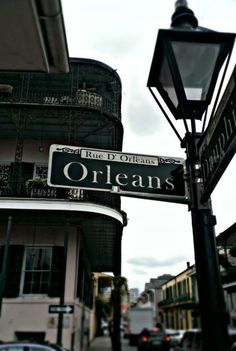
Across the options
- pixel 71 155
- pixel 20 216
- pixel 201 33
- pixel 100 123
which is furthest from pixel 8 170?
pixel 201 33

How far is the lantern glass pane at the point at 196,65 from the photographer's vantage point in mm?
2318

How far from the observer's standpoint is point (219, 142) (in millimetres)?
2113

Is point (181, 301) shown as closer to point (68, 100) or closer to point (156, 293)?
point (156, 293)

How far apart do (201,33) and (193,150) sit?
0.77 meters

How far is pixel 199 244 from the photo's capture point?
2215mm

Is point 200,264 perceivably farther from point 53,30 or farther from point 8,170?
point 8,170

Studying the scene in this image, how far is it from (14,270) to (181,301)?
1117cm

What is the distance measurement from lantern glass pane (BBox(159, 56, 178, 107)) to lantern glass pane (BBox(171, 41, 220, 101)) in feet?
0.35

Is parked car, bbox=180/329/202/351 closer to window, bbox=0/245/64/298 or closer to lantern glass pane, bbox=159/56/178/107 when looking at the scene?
lantern glass pane, bbox=159/56/178/107

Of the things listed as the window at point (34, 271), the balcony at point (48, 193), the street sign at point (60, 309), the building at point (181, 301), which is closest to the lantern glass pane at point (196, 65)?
the building at point (181, 301)

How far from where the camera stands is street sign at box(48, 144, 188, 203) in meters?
2.76

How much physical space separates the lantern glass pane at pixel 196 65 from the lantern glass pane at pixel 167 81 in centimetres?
11

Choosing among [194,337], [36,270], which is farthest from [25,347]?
[194,337]

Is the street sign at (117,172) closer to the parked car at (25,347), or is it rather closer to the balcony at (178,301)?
the balcony at (178,301)
